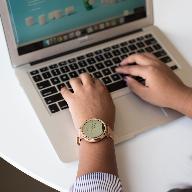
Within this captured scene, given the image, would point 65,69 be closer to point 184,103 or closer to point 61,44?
point 61,44

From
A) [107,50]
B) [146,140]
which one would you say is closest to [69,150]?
[146,140]

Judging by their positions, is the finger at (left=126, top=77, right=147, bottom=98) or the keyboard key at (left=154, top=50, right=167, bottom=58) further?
the keyboard key at (left=154, top=50, right=167, bottom=58)

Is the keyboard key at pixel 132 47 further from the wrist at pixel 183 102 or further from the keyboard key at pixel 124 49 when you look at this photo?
the wrist at pixel 183 102

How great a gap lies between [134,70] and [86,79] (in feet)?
0.36

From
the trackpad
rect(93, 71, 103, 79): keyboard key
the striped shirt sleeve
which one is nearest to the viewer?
the striped shirt sleeve

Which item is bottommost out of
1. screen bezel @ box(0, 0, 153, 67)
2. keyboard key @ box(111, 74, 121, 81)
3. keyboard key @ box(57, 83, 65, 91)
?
keyboard key @ box(111, 74, 121, 81)

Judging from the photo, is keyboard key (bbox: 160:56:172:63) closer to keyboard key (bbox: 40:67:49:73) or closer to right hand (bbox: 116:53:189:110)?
right hand (bbox: 116:53:189:110)

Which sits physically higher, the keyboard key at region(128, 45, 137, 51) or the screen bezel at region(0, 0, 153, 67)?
the screen bezel at region(0, 0, 153, 67)

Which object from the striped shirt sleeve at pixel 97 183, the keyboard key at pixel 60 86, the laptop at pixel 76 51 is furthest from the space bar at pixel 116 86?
the striped shirt sleeve at pixel 97 183

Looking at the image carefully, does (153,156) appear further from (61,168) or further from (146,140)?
(61,168)

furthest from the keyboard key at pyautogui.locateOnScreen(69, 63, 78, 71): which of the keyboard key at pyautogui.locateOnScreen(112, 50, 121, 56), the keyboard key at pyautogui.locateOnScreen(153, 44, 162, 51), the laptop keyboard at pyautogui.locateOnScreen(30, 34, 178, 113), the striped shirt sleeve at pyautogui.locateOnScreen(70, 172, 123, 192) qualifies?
the striped shirt sleeve at pyautogui.locateOnScreen(70, 172, 123, 192)

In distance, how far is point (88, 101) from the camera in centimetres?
92

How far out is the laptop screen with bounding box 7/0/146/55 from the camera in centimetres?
94

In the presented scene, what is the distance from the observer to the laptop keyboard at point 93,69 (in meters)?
0.94
